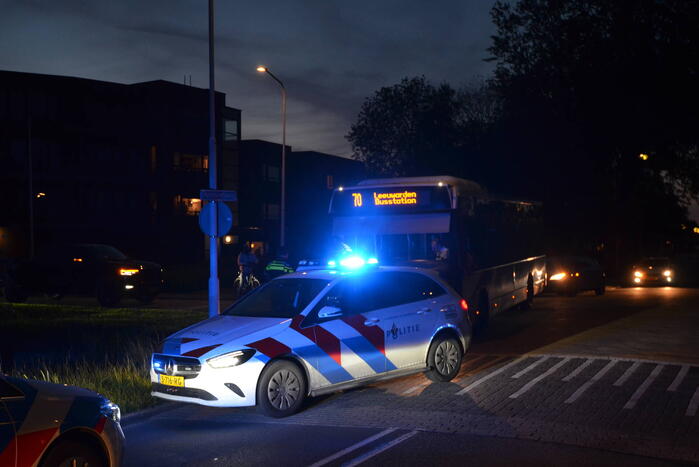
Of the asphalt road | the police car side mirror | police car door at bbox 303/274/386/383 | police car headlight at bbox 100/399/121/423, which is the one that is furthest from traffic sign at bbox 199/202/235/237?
police car headlight at bbox 100/399/121/423

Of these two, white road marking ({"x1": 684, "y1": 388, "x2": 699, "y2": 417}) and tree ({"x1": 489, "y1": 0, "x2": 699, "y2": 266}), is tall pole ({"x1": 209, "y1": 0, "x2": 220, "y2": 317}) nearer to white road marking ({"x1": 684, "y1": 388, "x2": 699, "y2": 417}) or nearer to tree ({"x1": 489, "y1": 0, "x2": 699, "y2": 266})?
white road marking ({"x1": 684, "y1": 388, "x2": 699, "y2": 417})

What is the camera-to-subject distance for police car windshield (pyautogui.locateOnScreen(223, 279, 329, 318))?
9.62 metres

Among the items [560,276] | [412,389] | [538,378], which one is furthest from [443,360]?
[560,276]

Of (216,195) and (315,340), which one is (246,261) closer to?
(216,195)

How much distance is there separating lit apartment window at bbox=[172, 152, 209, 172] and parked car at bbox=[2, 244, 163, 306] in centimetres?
3231

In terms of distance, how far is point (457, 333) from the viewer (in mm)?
11008

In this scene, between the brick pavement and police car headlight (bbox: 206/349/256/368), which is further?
police car headlight (bbox: 206/349/256/368)

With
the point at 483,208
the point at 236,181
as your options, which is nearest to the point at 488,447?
the point at 483,208

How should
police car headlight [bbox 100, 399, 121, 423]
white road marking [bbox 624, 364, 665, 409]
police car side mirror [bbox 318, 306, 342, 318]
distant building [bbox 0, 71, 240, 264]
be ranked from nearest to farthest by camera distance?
police car headlight [bbox 100, 399, 121, 423]
white road marking [bbox 624, 364, 665, 409]
police car side mirror [bbox 318, 306, 342, 318]
distant building [bbox 0, 71, 240, 264]

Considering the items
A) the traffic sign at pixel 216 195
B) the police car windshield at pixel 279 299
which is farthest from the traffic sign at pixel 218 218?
the police car windshield at pixel 279 299

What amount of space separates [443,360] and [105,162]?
47.3 metres

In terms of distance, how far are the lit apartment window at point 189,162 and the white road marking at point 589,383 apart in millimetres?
48551

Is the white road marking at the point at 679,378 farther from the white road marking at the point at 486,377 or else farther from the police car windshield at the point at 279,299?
the police car windshield at the point at 279,299

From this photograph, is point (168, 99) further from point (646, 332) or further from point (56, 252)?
point (646, 332)
